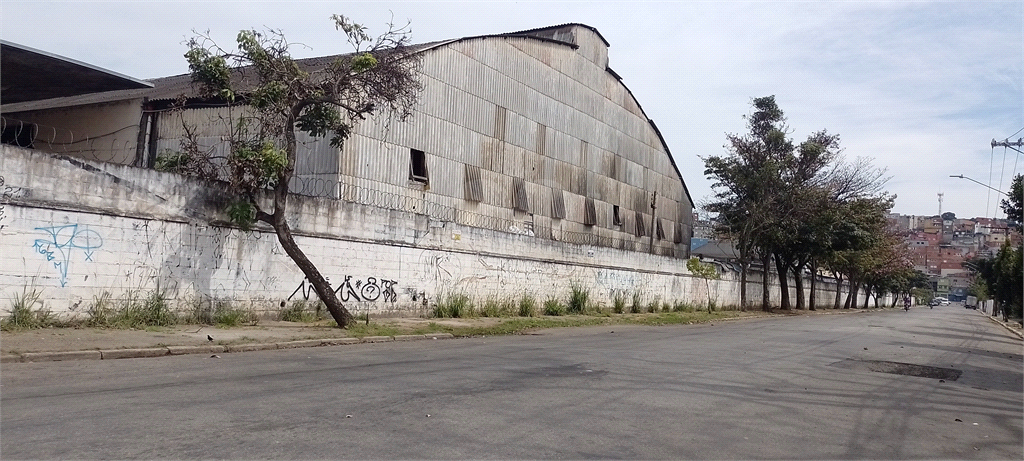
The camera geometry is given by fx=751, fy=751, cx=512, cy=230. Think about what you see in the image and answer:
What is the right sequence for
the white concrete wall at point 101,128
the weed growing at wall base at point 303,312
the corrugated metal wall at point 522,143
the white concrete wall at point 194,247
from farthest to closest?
the corrugated metal wall at point 522,143 < the white concrete wall at point 101,128 < the weed growing at wall base at point 303,312 < the white concrete wall at point 194,247

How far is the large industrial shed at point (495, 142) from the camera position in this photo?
22500 millimetres

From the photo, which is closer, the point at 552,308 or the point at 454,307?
the point at 454,307

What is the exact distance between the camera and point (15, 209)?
38.4 feet

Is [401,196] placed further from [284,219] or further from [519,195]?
[284,219]

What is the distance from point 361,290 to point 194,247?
4647 millimetres

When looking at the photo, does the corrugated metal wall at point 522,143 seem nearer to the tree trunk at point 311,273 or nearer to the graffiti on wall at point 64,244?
the tree trunk at point 311,273

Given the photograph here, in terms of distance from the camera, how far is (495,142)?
28.4 meters

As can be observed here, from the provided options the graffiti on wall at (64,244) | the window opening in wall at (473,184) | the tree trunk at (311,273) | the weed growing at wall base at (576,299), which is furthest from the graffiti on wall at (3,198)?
the weed growing at wall base at (576,299)

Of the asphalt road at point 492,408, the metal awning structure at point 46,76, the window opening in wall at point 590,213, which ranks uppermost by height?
the metal awning structure at point 46,76

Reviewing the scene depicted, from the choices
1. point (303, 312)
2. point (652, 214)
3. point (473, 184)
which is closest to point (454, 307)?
point (303, 312)

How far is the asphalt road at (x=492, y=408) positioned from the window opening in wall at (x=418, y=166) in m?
11.8

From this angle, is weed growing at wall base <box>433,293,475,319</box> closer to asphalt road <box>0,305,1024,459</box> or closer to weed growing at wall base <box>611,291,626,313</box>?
asphalt road <box>0,305,1024,459</box>

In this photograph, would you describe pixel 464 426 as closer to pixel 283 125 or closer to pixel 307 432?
pixel 307 432

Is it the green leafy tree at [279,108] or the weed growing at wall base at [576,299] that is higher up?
the green leafy tree at [279,108]
